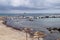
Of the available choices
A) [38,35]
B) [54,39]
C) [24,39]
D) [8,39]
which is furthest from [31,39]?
[54,39]

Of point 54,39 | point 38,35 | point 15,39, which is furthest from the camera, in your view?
point 54,39

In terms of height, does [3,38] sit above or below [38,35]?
below

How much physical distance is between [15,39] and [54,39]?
1193 centimetres

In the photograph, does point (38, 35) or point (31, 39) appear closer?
point (38, 35)

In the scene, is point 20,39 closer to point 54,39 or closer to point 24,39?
point 24,39

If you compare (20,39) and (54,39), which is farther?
(54,39)

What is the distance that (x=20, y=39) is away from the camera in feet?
95.3

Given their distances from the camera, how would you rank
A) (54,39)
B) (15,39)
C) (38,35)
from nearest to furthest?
(38,35) → (15,39) → (54,39)

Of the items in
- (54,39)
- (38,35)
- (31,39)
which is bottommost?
(54,39)

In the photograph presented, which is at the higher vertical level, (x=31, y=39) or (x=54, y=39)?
(x=31, y=39)

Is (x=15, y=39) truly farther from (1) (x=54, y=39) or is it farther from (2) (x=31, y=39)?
(1) (x=54, y=39)

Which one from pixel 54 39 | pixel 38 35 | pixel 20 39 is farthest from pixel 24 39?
pixel 54 39

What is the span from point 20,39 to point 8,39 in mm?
1831

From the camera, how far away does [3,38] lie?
29812 mm
